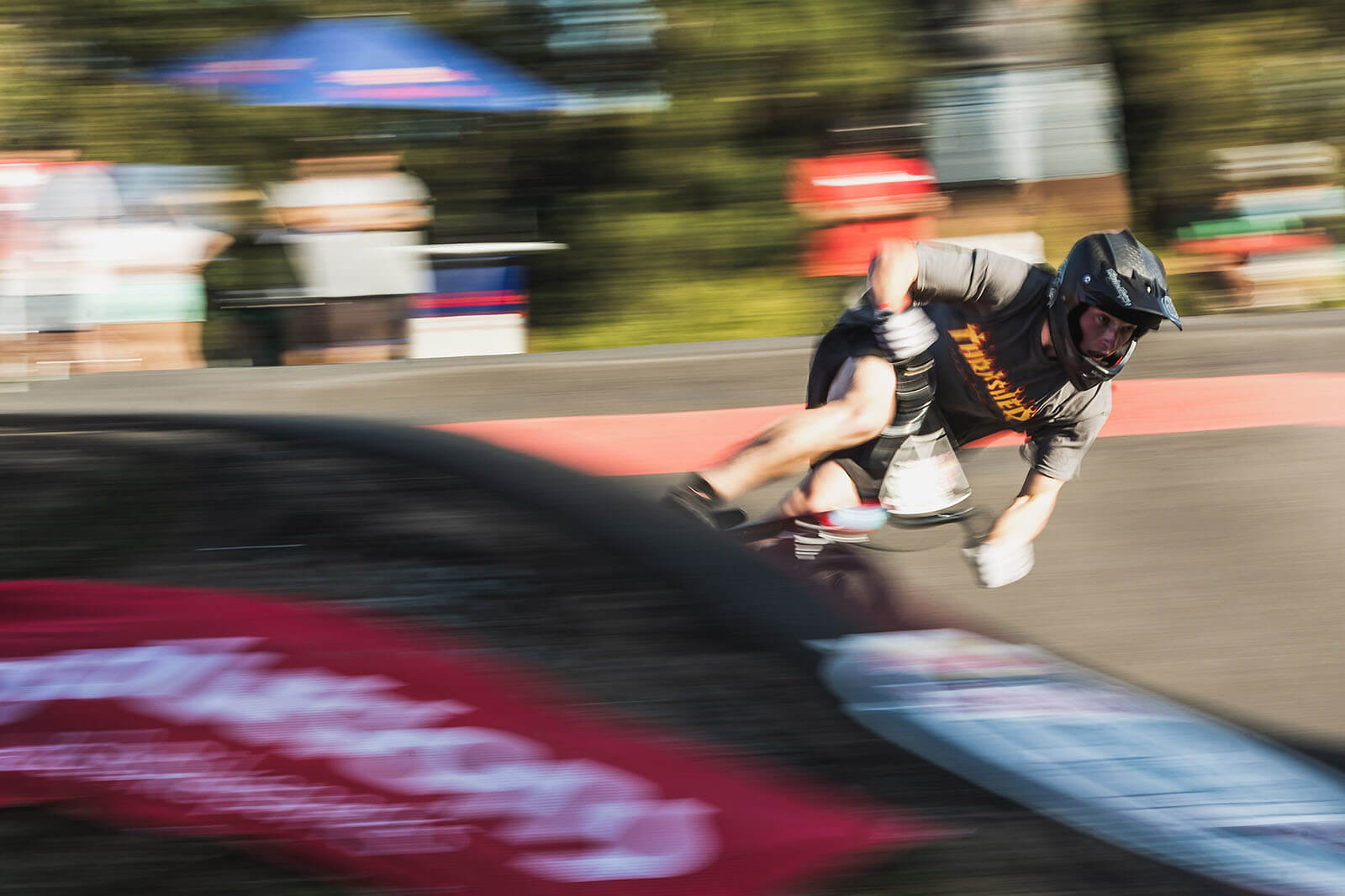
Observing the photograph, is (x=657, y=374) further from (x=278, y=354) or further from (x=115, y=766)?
(x=115, y=766)

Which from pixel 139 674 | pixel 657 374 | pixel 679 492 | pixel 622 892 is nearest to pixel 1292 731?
pixel 679 492

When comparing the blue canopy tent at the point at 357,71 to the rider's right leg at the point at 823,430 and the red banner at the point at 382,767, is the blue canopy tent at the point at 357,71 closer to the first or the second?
the rider's right leg at the point at 823,430

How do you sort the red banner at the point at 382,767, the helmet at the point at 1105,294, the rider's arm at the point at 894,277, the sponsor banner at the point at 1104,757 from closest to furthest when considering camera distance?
the red banner at the point at 382,767, the sponsor banner at the point at 1104,757, the helmet at the point at 1105,294, the rider's arm at the point at 894,277

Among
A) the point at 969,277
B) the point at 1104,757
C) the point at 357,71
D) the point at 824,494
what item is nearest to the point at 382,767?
the point at 1104,757

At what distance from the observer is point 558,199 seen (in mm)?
8531

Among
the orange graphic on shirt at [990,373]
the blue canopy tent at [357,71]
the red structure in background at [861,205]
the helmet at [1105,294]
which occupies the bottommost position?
the orange graphic on shirt at [990,373]

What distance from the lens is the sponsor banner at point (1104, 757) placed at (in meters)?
1.56

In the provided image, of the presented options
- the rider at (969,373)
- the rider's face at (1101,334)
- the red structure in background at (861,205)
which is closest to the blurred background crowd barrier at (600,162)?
the red structure in background at (861,205)

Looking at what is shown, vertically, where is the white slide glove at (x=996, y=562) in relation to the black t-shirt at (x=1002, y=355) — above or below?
below

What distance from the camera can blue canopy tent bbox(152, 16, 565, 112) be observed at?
7199mm

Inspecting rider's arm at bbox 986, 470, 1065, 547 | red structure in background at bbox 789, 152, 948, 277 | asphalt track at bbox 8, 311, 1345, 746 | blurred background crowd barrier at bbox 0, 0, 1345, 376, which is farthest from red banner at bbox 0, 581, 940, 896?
red structure in background at bbox 789, 152, 948, 277

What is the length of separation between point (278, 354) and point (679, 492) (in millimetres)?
3087

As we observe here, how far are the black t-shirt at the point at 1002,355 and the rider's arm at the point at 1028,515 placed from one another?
4 cm

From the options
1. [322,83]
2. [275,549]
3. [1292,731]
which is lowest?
[1292,731]
